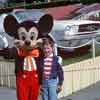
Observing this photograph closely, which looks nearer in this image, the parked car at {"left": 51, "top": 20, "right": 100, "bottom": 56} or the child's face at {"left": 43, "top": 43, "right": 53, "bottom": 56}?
the child's face at {"left": 43, "top": 43, "right": 53, "bottom": 56}

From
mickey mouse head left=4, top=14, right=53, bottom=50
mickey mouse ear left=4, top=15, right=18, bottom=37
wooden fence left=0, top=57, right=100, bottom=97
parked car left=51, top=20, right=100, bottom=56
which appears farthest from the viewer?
parked car left=51, top=20, right=100, bottom=56

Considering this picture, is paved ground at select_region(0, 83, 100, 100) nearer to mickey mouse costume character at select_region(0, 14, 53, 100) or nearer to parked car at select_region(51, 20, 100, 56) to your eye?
parked car at select_region(51, 20, 100, 56)

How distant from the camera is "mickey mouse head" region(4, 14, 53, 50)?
Answer: 6.48 metres

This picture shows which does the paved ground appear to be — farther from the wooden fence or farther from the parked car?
the parked car

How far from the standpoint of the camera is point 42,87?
7.23 metres

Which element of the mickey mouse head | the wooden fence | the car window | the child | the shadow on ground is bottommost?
the shadow on ground

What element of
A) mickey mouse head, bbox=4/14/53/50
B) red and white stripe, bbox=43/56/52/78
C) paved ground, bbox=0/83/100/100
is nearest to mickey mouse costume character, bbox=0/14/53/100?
mickey mouse head, bbox=4/14/53/50

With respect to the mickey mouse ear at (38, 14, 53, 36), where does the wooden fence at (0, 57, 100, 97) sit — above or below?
below

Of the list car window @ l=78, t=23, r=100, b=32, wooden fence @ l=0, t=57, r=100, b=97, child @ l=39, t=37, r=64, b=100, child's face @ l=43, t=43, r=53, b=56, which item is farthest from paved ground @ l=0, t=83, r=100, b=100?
car window @ l=78, t=23, r=100, b=32

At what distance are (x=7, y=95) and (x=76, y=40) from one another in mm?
4062

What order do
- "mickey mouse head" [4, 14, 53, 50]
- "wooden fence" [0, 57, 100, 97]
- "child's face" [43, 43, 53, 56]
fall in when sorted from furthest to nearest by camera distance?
"wooden fence" [0, 57, 100, 97] < "child's face" [43, 43, 53, 56] < "mickey mouse head" [4, 14, 53, 50]

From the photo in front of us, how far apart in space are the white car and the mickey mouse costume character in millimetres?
6127

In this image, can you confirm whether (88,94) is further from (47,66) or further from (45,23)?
(45,23)

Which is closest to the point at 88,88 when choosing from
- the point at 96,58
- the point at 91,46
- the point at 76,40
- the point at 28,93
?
the point at 96,58
